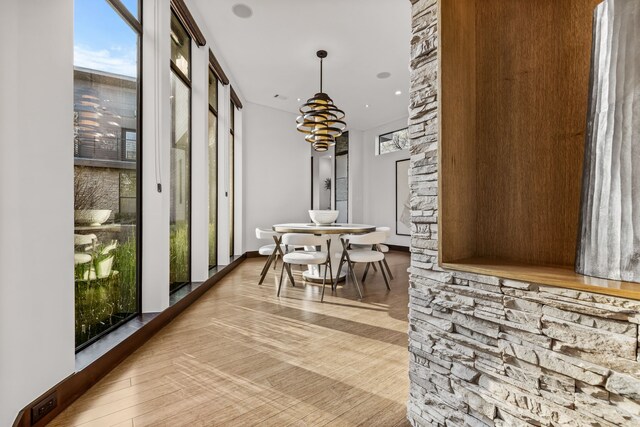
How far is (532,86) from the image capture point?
117 cm

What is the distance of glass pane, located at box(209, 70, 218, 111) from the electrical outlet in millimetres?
3832

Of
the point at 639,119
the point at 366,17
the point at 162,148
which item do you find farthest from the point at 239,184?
the point at 639,119

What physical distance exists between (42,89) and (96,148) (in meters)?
0.72

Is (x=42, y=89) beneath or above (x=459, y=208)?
above

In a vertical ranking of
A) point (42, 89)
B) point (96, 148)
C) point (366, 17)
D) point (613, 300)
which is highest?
point (366, 17)

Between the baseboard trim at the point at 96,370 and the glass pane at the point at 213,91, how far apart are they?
2.96m

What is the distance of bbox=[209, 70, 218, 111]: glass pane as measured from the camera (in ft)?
14.1

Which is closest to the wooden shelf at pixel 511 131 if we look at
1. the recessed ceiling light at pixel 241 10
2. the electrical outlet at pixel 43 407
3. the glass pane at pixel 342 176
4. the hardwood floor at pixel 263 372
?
the hardwood floor at pixel 263 372

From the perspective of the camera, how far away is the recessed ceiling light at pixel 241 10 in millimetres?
3275

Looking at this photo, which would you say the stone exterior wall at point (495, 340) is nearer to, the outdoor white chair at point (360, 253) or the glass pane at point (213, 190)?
the outdoor white chair at point (360, 253)

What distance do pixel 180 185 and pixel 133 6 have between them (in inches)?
67.5

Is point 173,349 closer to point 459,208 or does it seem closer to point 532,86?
point 459,208

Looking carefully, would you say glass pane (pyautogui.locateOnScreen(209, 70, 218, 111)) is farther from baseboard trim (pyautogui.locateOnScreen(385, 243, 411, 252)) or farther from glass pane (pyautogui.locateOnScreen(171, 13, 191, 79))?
baseboard trim (pyautogui.locateOnScreen(385, 243, 411, 252))

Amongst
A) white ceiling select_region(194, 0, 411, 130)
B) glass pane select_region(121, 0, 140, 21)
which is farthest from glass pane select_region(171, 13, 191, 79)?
glass pane select_region(121, 0, 140, 21)
